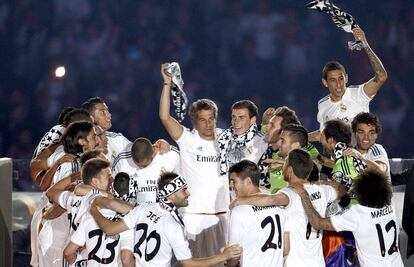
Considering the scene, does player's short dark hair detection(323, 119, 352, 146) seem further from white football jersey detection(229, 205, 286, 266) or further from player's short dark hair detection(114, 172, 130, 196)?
player's short dark hair detection(114, 172, 130, 196)

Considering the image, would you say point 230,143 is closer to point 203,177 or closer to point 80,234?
point 203,177

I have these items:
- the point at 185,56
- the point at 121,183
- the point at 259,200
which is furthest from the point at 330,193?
the point at 185,56

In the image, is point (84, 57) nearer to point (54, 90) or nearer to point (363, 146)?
point (54, 90)

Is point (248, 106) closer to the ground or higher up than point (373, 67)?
closer to the ground

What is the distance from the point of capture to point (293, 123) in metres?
8.24

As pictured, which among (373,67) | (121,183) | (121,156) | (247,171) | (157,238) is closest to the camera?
(157,238)

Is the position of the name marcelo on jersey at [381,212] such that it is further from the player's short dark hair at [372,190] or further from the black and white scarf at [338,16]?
the black and white scarf at [338,16]

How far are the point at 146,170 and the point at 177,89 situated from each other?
2.60ft

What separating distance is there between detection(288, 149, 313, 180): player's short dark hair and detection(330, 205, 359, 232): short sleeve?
38 centimetres

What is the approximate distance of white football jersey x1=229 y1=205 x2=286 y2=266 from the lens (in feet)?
21.5

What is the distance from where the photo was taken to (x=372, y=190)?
668 centimetres

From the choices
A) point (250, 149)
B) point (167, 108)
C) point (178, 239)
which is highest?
point (167, 108)

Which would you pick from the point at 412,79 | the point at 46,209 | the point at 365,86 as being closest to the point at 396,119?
the point at 412,79

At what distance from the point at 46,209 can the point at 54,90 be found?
14.1 ft
